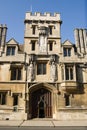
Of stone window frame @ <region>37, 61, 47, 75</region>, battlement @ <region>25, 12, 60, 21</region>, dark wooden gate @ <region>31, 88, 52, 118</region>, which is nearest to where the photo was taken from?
dark wooden gate @ <region>31, 88, 52, 118</region>

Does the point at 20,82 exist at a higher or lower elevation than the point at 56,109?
higher

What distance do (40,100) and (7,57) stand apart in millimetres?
6438

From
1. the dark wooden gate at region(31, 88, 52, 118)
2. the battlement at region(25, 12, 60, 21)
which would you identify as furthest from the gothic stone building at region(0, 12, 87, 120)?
the battlement at region(25, 12, 60, 21)

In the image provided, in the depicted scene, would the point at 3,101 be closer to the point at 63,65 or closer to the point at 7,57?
the point at 7,57

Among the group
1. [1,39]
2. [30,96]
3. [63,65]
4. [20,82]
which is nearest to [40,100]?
[30,96]

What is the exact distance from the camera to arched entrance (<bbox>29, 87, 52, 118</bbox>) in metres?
22.0

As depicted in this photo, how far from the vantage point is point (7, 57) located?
2325 centimetres

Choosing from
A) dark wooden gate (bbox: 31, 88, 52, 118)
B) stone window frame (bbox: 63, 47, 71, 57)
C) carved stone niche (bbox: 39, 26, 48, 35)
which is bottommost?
dark wooden gate (bbox: 31, 88, 52, 118)

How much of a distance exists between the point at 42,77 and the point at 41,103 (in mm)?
3001

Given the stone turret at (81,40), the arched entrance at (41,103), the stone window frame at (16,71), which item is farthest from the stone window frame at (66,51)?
the stone window frame at (16,71)

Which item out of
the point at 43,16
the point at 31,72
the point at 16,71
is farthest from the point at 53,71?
the point at 43,16

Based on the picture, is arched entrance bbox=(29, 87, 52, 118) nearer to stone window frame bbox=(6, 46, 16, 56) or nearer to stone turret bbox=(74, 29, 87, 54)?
stone window frame bbox=(6, 46, 16, 56)

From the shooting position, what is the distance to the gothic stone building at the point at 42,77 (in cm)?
2162

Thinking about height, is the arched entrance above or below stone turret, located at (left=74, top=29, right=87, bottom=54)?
below
